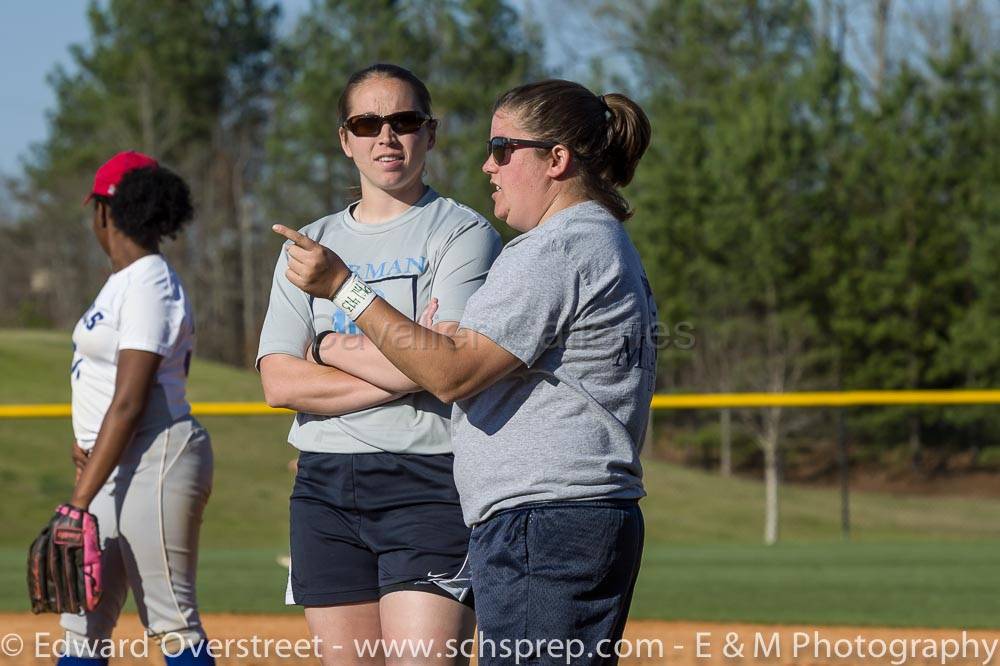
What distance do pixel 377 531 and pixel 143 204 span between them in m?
1.65

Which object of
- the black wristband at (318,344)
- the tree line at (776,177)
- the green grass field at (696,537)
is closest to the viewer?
the black wristband at (318,344)

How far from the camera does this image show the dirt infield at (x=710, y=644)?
6730mm

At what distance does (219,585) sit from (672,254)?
21102 millimetres

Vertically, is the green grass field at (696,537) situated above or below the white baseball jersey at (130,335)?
below

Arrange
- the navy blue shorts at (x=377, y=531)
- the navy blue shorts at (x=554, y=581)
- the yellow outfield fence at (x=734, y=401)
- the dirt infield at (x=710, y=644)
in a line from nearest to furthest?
the navy blue shorts at (x=554, y=581)
the navy blue shorts at (x=377, y=531)
the dirt infield at (x=710, y=644)
the yellow outfield fence at (x=734, y=401)

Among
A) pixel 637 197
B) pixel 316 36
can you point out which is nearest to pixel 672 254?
pixel 637 197

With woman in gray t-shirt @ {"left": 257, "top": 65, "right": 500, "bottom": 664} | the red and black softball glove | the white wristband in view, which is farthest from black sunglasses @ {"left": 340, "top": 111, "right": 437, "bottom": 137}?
the red and black softball glove

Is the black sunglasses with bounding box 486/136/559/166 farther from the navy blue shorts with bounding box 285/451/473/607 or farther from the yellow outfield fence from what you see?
the yellow outfield fence

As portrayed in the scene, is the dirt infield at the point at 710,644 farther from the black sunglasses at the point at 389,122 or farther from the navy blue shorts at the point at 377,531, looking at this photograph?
the black sunglasses at the point at 389,122

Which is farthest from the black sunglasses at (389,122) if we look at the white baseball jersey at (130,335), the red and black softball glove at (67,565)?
the red and black softball glove at (67,565)

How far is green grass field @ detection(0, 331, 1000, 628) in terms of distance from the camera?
890cm

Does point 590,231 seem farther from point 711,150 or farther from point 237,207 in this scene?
point 237,207

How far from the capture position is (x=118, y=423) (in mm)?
4012

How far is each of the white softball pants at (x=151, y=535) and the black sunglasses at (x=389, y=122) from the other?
4.25 feet
